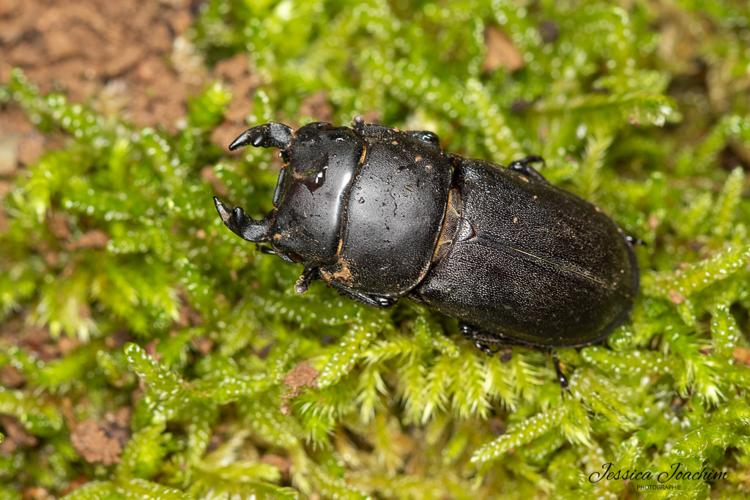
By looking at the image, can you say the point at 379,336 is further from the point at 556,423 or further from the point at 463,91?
the point at 463,91

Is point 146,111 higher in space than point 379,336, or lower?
higher

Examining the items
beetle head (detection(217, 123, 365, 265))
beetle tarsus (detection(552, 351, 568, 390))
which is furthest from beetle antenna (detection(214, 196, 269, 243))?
beetle tarsus (detection(552, 351, 568, 390))

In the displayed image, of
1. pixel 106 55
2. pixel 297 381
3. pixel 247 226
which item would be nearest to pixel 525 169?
pixel 247 226

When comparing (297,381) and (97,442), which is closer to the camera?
(297,381)

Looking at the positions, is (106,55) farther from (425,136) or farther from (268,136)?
(425,136)

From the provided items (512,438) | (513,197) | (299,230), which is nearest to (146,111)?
(299,230)

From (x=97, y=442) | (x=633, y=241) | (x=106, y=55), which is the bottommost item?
(x=97, y=442)
